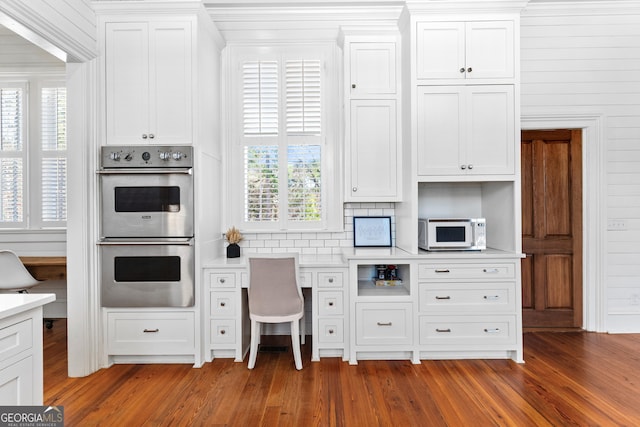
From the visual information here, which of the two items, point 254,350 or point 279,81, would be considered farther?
point 279,81

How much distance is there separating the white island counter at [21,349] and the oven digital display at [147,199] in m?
1.40

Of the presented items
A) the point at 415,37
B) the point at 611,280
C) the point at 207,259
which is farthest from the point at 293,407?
the point at 611,280

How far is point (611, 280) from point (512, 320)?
5.11 feet

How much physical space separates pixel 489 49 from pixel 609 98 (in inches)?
64.2

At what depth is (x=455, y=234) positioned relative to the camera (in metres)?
3.17

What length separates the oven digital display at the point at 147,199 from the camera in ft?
9.59

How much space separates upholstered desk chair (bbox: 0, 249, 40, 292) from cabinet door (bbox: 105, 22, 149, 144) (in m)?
1.67

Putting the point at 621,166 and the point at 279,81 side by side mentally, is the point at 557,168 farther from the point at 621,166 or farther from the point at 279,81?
the point at 279,81

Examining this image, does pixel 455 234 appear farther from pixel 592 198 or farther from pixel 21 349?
pixel 21 349

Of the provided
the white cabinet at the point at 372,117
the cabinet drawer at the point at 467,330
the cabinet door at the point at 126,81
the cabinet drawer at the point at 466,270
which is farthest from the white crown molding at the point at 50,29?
the cabinet drawer at the point at 467,330

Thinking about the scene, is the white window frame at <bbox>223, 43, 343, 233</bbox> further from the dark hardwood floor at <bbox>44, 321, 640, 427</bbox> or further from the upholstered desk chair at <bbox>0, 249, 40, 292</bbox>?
the upholstered desk chair at <bbox>0, 249, 40, 292</bbox>

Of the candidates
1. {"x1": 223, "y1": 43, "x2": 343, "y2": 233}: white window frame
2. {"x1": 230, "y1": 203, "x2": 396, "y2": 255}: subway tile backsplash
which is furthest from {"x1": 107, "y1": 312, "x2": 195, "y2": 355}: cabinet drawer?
{"x1": 223, "y1": 43, "x2": 343, "y2": 233}: white window frame

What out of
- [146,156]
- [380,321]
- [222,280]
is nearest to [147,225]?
[146,156]

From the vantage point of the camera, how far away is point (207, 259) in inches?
125
